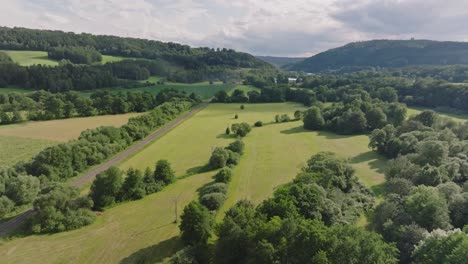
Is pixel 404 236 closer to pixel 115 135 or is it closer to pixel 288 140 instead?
pixel 288 140

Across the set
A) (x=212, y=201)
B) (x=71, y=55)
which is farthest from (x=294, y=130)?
(x=71, y=55)

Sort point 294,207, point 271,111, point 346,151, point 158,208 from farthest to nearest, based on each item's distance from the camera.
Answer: point 271,111, point 346,151, point 158,208, point 294,207

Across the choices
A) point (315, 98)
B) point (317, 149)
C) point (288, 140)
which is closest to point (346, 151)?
point (317, 149)

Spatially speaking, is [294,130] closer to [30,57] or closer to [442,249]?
[442,249]

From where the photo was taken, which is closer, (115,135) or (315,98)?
(115,135)

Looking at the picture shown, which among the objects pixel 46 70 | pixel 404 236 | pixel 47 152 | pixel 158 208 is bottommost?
pixel 158 208

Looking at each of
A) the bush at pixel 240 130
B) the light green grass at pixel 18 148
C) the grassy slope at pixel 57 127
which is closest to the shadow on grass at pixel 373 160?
the bush at pixel 240 130

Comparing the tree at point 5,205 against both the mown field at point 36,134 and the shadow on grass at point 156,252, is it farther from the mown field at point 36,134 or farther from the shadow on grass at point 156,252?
the mown field at point 36,134
